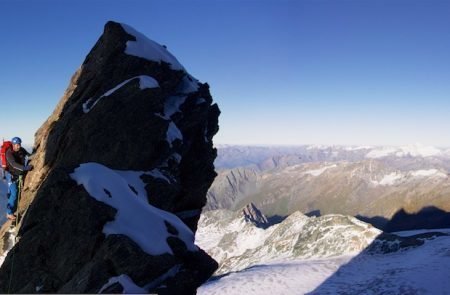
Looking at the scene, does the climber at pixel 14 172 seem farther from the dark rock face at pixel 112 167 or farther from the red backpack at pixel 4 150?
the dark rock face at pixel 112 167

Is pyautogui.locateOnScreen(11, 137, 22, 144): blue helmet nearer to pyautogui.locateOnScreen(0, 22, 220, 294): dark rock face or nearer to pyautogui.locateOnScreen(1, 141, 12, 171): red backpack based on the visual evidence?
pyautogui.locateOnScreen(1, 141, 12, 171): red backpack

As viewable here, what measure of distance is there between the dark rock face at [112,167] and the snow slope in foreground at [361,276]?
275ft

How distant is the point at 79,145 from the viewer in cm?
3166

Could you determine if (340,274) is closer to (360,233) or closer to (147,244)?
(360,233)

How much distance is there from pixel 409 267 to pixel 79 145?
118 metres

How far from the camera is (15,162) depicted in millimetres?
28422

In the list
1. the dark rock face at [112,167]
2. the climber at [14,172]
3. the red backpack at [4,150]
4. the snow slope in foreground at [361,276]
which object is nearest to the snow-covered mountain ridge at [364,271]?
the snow slope in foreground at [361,276]

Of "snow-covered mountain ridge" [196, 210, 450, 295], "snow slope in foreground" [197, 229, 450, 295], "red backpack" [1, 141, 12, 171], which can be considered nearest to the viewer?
"red backpack" [1, 141, 12, 171]

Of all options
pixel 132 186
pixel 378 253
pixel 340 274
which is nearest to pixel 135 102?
pixel 132 186

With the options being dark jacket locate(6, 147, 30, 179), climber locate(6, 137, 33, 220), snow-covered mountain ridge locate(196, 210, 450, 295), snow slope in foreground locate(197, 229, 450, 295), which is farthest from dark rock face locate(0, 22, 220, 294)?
snow-covered mountain ridge locate(196, 210, 450, 295)

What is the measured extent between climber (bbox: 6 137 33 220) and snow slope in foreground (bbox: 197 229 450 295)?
98.0 meters

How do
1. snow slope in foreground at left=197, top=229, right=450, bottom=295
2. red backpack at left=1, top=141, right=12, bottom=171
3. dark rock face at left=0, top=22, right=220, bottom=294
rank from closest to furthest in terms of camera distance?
dark rock face at left=0, top=22, right=220, bottom=294
red backpack at left=1, top=141, right=12, bottom=171
snow slope in foreground at left=197, top=229, right=450, bottom=295

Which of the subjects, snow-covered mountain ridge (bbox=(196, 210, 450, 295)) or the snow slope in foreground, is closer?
the snow slope in foreground

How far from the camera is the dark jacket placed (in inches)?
1110
